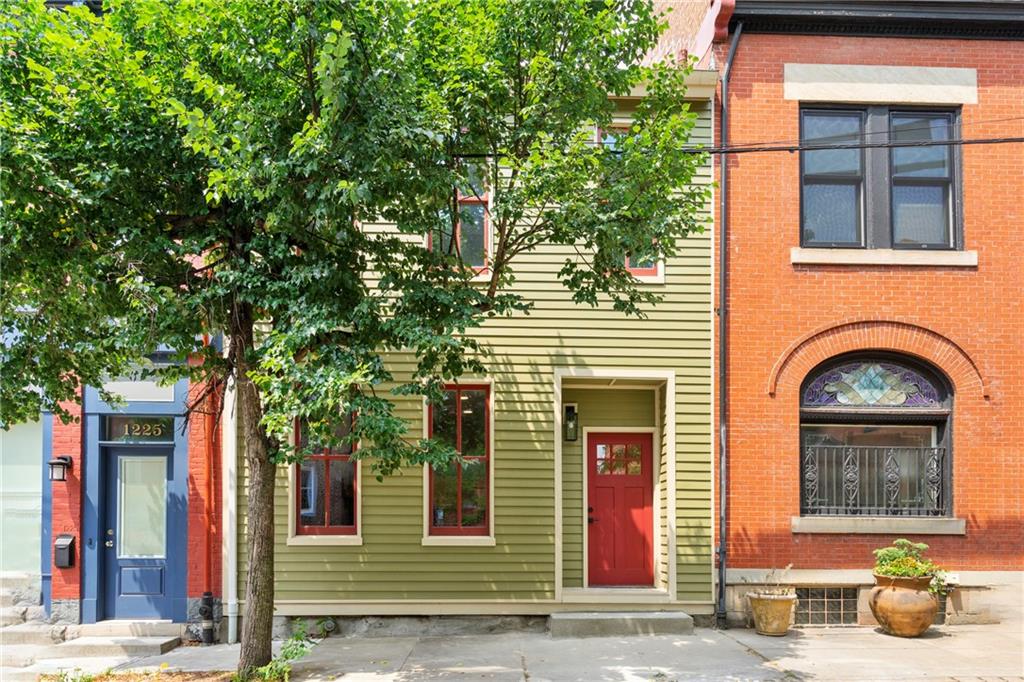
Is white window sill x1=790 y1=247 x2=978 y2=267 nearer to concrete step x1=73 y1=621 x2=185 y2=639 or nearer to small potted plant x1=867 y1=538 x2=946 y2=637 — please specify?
small potted plant x1=867 y1=538 x2=946 y2=637

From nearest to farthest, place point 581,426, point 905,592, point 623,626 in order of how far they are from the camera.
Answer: point 905,592
point 623,626
point 581,426

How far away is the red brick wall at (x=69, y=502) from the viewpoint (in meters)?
11.3

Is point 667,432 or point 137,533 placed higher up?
point 667,432

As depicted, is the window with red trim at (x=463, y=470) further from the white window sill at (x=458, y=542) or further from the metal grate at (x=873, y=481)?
the metal grate at (x=873, y=481)

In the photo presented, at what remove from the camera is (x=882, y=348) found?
11.7m

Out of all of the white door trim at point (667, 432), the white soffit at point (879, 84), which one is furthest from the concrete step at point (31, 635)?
the white soffit at point (879, 84)

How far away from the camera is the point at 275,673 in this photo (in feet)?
28.7

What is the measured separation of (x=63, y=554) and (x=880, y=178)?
38.7 feet

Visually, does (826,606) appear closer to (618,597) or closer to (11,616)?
(618,597)

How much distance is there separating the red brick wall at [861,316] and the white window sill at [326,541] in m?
4.91

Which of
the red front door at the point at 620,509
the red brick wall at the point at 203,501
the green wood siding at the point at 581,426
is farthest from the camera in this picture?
the red front door at the point at 620,509

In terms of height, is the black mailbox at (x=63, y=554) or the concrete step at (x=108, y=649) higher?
the black mailbox at (x=63, y=554)

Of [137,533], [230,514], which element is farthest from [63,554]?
[230,514]

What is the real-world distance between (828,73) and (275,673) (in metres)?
10.1
